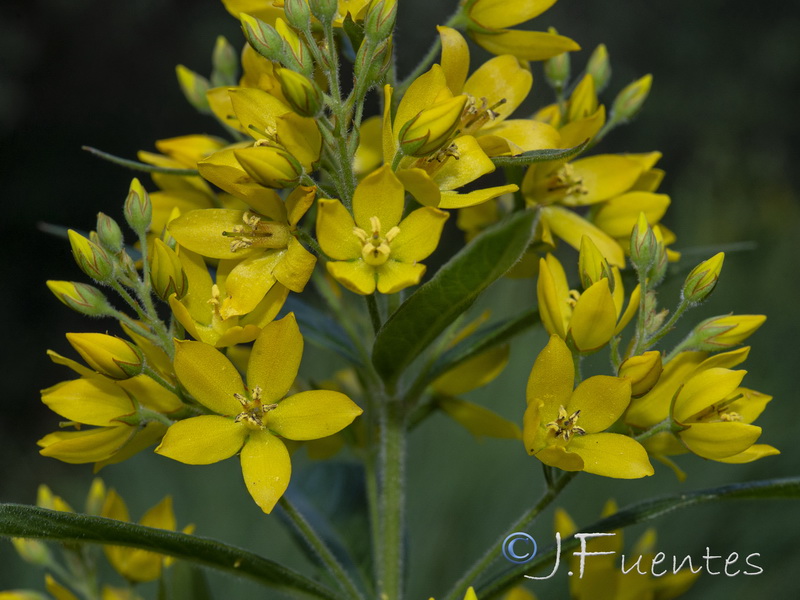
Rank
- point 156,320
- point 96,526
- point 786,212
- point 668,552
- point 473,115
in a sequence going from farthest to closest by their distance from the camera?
point 786,212 < point 668,552 < point 473,115 < point 156,320 < point 96,526

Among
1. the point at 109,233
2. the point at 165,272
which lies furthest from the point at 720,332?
the point at 109,233

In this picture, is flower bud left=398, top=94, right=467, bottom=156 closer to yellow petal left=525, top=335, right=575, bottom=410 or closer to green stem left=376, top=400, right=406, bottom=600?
yellow petal left=525, top=335, right=575, bottom=410

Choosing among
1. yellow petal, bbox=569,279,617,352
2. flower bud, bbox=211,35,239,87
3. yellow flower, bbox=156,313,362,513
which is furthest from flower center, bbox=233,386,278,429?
flower bud, bbox=211,35,239,87

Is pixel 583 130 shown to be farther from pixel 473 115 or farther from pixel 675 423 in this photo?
pixel 675 423

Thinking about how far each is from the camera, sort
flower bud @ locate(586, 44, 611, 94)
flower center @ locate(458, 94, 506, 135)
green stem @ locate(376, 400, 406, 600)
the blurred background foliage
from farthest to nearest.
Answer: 1. the blurred background foliage
2. flower bud @ locate(586, 44, 611, 94)
3. green stem @ locate(376, 400, 406, 600)
4. flower center @ locate(458, 94, 506, 135)

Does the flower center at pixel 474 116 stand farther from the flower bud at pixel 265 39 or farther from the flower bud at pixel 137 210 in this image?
the flower bud at pixel 137 210

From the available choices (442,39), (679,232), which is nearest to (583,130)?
(442,39)

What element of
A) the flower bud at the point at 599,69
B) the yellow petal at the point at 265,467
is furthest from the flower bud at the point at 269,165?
the flower bud at the point at 599,69
